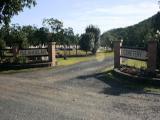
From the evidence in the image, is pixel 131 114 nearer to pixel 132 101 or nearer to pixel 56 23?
pixel 132 101

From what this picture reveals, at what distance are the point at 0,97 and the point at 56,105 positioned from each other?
9.50ft

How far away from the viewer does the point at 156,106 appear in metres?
11.6

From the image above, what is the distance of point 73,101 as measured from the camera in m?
12.8

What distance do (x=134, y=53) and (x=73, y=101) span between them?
9687mm

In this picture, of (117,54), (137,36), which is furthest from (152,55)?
(137,36)

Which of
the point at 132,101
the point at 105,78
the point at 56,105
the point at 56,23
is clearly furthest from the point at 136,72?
the point at 56,23

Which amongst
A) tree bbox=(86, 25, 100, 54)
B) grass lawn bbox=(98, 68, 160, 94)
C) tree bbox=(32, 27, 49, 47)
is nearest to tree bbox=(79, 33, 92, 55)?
tree bbox=(86, 25, 100, 54)

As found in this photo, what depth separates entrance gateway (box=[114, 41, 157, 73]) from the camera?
18.6m

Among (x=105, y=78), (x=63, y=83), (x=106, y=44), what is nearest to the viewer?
(x=63, y=83)

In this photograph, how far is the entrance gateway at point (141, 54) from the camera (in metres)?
18.6

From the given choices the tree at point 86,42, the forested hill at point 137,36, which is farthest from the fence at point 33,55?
the tree at point 86,42

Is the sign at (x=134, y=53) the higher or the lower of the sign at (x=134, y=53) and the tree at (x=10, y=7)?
the lower

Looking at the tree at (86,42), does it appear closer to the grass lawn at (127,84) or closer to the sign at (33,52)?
the sign at (33,52)

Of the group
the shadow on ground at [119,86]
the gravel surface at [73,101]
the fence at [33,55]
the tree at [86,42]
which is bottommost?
the gravel surface at [73,101]
